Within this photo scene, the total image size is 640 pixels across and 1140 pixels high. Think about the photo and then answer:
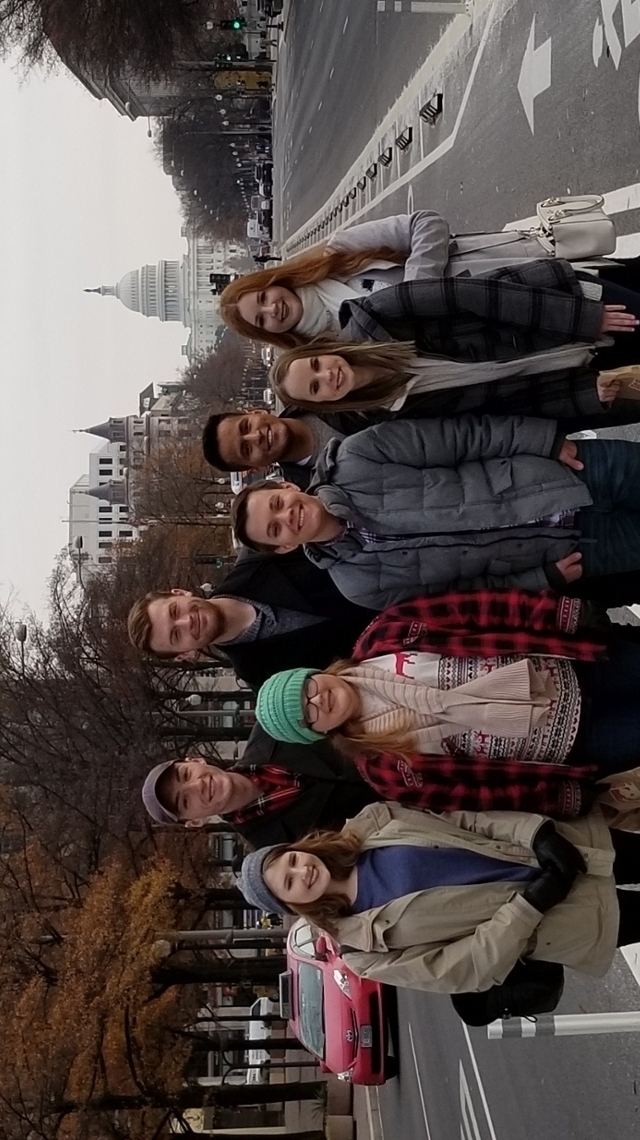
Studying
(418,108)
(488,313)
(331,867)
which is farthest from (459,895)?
(418,108)

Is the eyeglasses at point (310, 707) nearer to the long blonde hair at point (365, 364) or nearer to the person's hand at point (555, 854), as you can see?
the person's hand at point (555, 854)

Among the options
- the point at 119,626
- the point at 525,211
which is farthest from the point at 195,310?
the point at 525,211

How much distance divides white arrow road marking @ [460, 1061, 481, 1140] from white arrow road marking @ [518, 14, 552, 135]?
1007cm

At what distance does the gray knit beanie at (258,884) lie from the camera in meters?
4.94

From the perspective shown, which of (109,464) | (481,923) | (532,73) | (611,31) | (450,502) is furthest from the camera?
(109,464)

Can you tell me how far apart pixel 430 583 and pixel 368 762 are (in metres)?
0.97

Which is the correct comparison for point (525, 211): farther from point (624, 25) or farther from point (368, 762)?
point (368, 762)

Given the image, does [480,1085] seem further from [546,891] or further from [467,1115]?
[546,891]

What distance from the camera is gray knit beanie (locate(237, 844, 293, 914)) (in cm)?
494

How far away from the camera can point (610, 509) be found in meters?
4.97

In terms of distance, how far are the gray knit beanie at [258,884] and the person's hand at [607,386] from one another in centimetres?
289

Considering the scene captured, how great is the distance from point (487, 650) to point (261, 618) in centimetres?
133

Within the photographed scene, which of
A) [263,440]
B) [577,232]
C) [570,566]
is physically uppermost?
[577,232]

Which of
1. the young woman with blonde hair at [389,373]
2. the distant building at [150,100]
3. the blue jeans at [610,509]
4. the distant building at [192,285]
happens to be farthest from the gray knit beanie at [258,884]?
the distant building at [192,285]
